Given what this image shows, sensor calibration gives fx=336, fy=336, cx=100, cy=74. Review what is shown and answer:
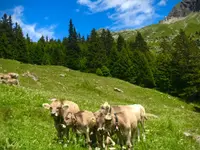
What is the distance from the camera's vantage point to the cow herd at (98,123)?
42.2 feet

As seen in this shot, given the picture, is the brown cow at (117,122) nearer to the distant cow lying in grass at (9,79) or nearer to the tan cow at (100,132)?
the tan cow at (100,132)

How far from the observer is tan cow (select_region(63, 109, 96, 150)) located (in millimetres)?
14219

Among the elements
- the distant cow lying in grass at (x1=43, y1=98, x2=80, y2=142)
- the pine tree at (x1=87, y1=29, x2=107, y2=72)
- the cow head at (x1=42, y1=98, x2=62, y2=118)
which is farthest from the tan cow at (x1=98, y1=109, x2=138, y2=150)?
the pine tree at (x1=87, y1=29, x2=107, y2=72)

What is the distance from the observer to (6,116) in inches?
775

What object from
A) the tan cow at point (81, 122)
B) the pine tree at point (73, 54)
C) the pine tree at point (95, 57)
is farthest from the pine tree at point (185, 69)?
the tan cow at point (81, 122)

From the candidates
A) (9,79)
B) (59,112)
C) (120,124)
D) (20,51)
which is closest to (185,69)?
(20,51)

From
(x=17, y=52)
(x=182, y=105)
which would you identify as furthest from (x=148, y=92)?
(x=17, y=52)

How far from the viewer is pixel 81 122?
1431 centimetres

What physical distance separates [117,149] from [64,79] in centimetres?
4659

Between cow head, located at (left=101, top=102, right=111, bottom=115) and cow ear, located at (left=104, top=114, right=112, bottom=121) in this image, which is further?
cow head, located at (left=101, top=102, right=111, bottom=115)

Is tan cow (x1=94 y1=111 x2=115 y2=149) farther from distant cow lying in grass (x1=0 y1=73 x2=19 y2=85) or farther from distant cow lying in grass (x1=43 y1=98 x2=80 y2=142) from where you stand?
distant cow lying in grass (x1=0 y1=73 x2=19 y2=85)

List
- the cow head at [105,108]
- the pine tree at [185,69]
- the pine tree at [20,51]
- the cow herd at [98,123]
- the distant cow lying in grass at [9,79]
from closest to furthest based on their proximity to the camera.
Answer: the cow head at [105,108]
the cow herd at [98,123]
the distant cow lying in grass at [9,79]
the pine tree at [185,69]
the pine tree at [20,51]

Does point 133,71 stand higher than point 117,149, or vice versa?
point 133,71

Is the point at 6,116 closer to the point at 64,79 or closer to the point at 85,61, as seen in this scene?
the point at 64,79
